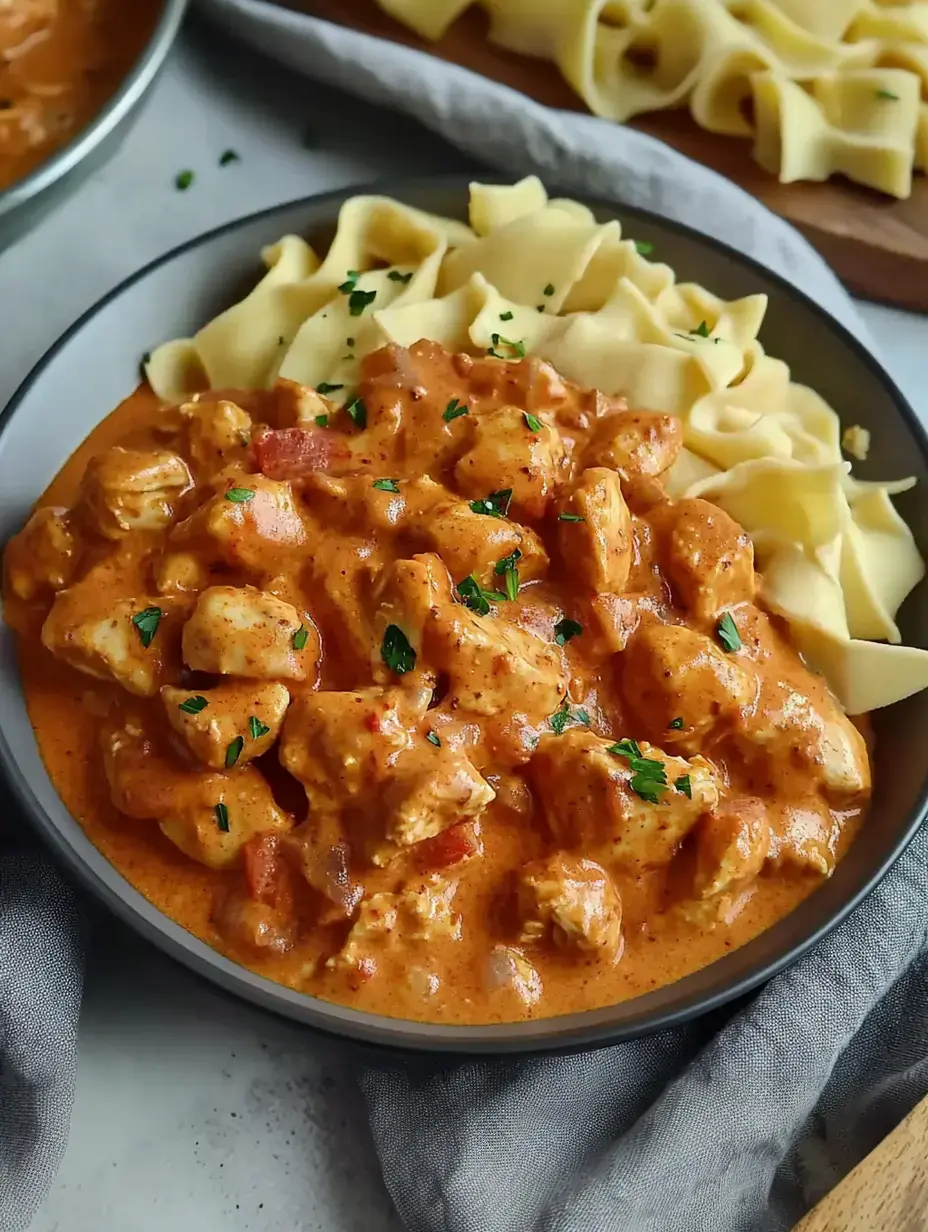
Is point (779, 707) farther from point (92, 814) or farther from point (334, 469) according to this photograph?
point (92, 814)

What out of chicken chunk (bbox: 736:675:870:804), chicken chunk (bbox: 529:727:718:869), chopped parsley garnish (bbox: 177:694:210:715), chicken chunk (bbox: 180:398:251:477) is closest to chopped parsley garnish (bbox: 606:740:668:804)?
chicken chunk (bbox: 529:727:718:869)

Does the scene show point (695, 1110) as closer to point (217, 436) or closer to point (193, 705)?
point (193, 705)

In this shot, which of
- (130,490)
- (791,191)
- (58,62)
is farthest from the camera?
(791,191)

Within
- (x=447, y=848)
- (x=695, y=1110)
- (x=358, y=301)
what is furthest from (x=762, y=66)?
(x=695, y=1110)

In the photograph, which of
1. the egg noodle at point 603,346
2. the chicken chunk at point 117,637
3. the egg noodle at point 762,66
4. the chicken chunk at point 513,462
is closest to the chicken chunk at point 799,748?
the egg noodle at point 603,346

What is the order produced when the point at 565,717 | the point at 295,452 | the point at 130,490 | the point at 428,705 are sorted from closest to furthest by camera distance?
the point at 428,705, the point at 565,717, the point at 130,490, the point at 295,452

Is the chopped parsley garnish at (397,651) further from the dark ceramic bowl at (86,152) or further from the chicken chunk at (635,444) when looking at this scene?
the dark ceramic bowl at (86,152)
